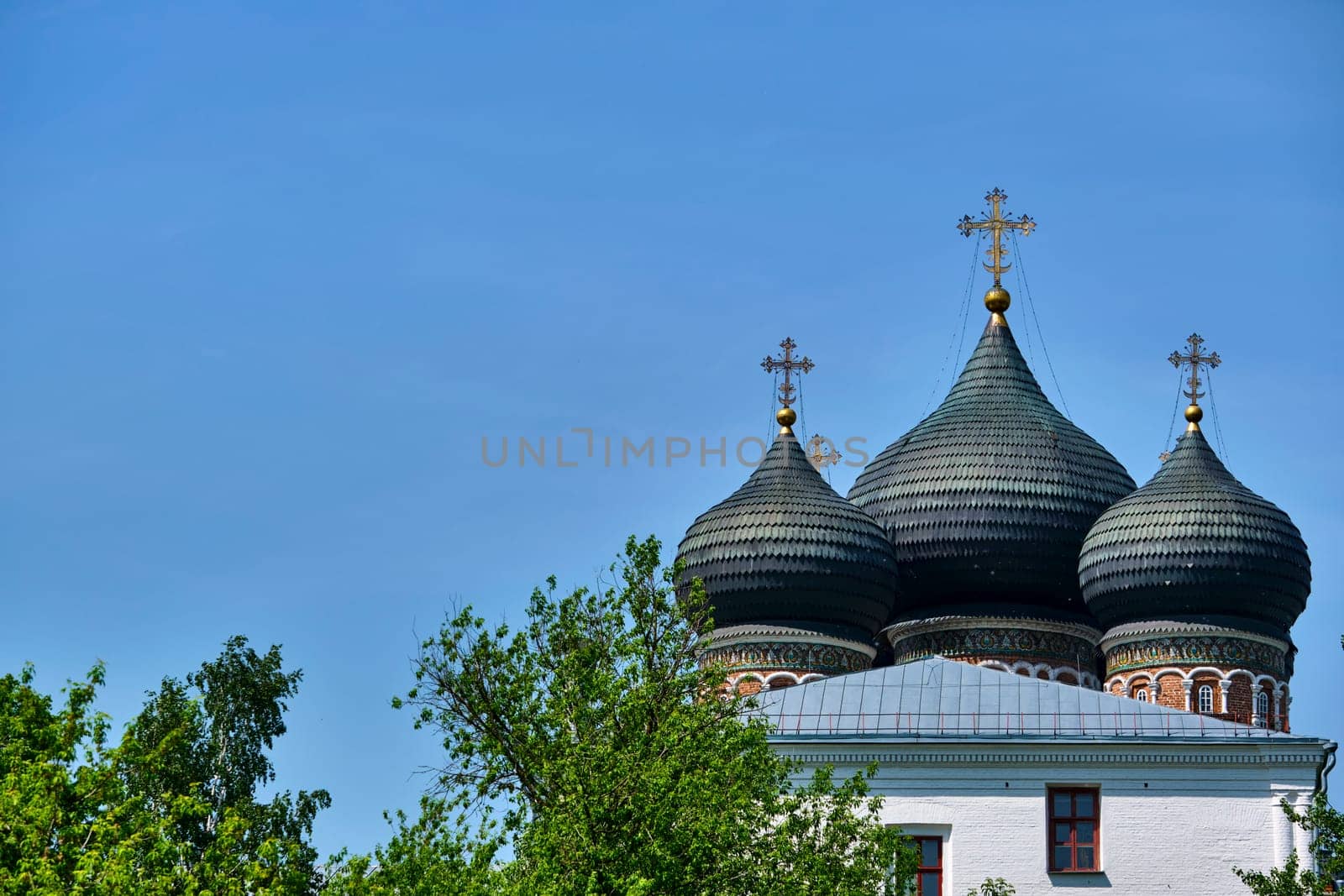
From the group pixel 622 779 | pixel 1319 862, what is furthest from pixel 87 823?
pixel 1319 862

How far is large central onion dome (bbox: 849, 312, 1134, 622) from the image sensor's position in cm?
3744

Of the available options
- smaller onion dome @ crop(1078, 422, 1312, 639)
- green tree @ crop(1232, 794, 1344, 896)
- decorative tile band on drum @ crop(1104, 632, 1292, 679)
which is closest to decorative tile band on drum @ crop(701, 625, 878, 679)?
smaller onion dome @ crop(1078, 422, 1312, 639)

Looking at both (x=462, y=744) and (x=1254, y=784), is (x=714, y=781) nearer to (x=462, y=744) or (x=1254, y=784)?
(x=462, y=744)

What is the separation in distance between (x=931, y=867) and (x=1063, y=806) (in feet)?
4.90

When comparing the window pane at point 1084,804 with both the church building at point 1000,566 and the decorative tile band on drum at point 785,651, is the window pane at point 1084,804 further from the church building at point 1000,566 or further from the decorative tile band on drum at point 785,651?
the decorative tile band on drum at point 785,651

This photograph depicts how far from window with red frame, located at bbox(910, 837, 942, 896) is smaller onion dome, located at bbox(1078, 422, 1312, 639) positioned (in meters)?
11.1

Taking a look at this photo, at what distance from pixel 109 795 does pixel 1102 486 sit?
23.5m

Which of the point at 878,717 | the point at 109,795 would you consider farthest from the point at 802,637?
the point at 109,795

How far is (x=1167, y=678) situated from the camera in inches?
1393

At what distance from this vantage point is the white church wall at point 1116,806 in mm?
25328

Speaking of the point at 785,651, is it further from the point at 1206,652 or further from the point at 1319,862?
the point at 1319,862

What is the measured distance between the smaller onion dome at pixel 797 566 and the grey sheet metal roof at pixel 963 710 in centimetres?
788

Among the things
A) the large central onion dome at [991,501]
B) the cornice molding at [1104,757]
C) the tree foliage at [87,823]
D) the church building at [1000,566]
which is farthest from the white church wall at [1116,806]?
the large central onion dome at [991,501]

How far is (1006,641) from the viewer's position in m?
36.9
